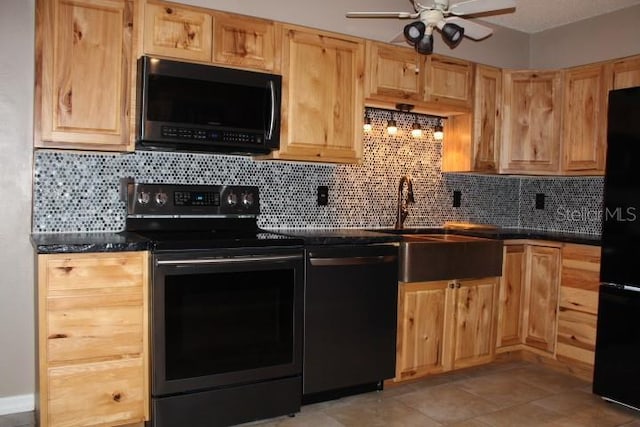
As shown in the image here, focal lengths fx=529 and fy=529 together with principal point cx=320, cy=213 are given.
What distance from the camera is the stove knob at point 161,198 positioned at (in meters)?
2.94

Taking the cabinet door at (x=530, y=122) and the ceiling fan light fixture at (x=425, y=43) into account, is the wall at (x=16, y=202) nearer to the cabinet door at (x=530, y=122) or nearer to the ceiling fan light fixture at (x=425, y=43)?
the ceiling fan light fixture at (x=425, y=43)

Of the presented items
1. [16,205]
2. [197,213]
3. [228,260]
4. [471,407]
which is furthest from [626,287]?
[16,205]

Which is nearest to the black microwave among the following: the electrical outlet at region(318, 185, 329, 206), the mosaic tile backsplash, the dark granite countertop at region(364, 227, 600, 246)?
the mosaic tile backsplash

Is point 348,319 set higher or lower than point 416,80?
lower

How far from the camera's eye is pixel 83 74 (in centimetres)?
255

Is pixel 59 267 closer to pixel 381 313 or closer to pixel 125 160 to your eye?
pixel 125 160

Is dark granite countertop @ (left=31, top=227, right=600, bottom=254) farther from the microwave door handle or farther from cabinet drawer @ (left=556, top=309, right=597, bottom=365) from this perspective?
the microwave door handle

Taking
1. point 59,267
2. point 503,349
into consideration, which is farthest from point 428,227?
point 59,267

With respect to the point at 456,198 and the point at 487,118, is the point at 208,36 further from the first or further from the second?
the point at 456,198

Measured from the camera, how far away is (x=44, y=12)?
8.11 ft

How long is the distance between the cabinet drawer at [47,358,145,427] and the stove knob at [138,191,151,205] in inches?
34.5

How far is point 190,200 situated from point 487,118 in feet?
7.16

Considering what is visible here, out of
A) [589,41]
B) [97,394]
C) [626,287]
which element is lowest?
[97,394]

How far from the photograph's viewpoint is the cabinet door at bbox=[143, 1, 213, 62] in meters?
2.66
